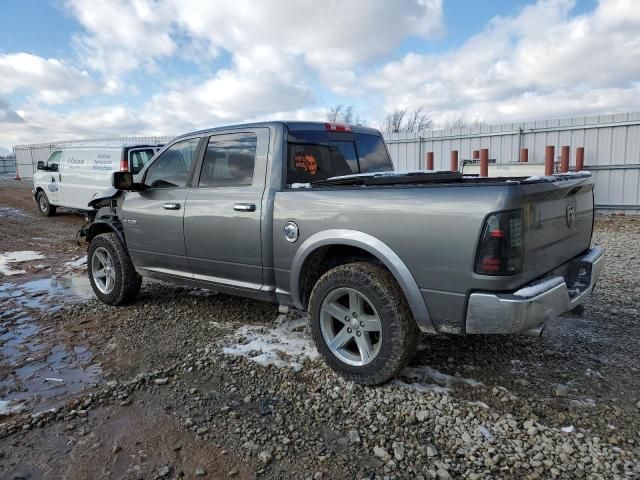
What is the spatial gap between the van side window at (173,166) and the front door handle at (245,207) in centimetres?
84

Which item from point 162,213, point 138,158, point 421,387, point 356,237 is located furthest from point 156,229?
point 138,158

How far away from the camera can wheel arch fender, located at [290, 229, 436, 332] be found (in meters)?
→ 3.04

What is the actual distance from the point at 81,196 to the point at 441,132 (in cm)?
1017

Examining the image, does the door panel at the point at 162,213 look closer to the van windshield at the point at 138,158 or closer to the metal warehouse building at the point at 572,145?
the van windshield at the point at 138,158

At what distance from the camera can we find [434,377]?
3463 mm

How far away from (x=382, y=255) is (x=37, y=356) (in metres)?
3.05

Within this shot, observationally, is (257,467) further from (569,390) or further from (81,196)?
(81,196)

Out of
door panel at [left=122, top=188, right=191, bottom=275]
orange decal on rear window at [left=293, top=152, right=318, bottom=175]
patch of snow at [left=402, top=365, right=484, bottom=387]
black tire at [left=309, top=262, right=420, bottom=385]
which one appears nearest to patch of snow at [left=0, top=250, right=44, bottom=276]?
door panel at [left=122, top=188, right=191, bottom=275]

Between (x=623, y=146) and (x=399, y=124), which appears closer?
(x=623, y=146)

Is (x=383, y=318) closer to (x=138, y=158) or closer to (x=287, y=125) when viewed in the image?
(x=287, y=125)

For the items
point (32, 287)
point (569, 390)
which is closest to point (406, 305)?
point (569, 390)

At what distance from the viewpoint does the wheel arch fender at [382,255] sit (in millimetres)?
3035

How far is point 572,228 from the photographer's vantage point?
3434mm

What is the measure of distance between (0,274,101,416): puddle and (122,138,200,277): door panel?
1056 mm
